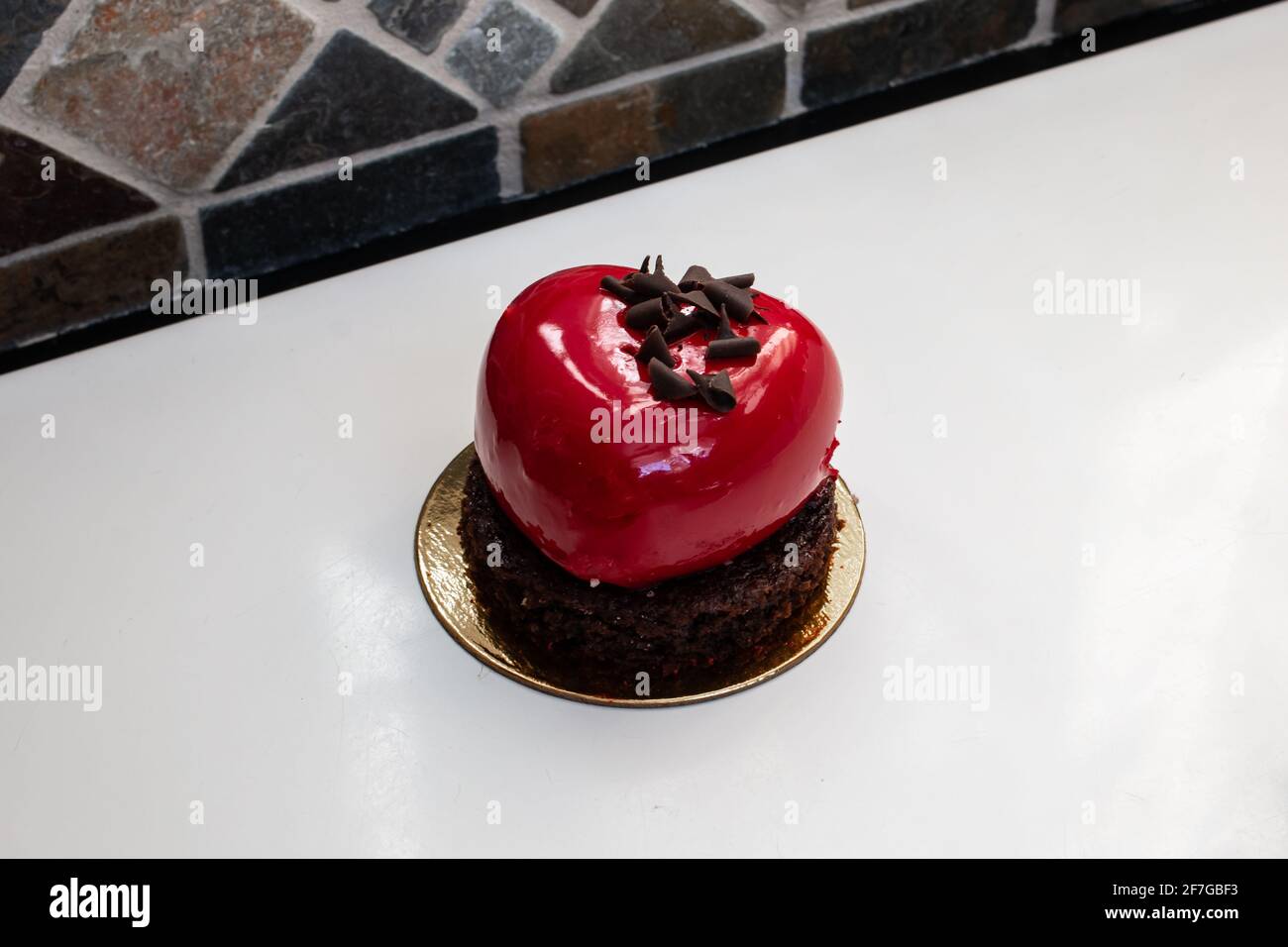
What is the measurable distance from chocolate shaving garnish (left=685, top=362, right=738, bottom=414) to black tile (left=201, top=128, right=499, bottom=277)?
2.83 feet

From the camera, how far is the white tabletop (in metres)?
1.25

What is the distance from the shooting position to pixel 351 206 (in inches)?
74.3

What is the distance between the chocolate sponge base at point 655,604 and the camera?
4.24 ft

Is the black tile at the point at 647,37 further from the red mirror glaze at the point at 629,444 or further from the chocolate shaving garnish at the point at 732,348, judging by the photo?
the chocolate shaving garnish at the point at 732,348

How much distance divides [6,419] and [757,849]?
1.05m

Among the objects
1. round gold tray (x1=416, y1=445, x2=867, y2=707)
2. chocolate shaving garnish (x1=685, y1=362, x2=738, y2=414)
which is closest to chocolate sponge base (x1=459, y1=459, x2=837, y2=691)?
round gold tray (x1=416, y1=445, x2=867, y2=707)

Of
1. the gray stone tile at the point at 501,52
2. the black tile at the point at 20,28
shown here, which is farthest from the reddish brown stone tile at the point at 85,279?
the gray stone tile at the point at 501,52

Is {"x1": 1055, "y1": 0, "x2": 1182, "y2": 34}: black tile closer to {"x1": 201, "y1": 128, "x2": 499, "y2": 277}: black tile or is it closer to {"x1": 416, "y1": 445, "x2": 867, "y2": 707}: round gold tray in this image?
{"x1": 201, "y1": 128, "x2": 499, "y2": 277}: black tile

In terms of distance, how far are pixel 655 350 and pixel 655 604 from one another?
10.0 inches

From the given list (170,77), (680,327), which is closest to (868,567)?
(680,327)

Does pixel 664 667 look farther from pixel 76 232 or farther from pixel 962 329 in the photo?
pixel 76 232

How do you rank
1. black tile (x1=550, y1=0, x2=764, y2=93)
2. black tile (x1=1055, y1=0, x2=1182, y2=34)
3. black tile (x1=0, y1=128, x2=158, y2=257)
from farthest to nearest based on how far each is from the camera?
black tile (x1=1055, y1=0, x2=1182, y2=34)
black tile (x1=550, y1=0, x2=764, y2=93)
black tile (x1=0, y1=128, x2=158, y2=257)

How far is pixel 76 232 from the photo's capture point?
5.64 ft

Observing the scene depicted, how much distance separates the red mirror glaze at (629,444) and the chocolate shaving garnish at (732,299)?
0.02 meters
